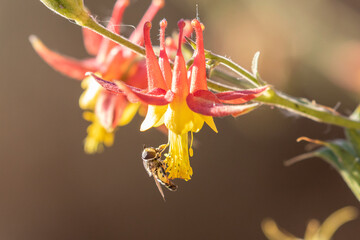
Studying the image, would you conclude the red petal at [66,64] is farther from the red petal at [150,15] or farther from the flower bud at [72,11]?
the flower bud at [72,11]

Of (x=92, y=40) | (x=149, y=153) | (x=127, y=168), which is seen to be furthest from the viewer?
(x=127, y=168)

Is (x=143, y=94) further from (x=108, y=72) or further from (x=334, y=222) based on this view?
(x=334, y=222)

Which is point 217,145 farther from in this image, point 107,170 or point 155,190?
point 107,170

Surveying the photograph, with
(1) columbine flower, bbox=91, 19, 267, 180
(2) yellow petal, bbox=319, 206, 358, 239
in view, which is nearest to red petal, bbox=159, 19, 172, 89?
(1) columbine flower, bbox=91, 19, 267, 180

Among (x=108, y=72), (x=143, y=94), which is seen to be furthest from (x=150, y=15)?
(x=143, y=94)

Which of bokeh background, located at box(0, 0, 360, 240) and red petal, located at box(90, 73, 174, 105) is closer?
red petal, located at box(90, 73, 174, 105)

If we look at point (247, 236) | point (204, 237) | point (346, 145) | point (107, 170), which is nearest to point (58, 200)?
point (107, 170)

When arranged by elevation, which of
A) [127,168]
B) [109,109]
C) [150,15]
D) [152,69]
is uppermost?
[127,168]

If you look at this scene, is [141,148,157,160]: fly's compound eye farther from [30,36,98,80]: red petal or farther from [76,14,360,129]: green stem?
[30,36,98,80]: red petal
